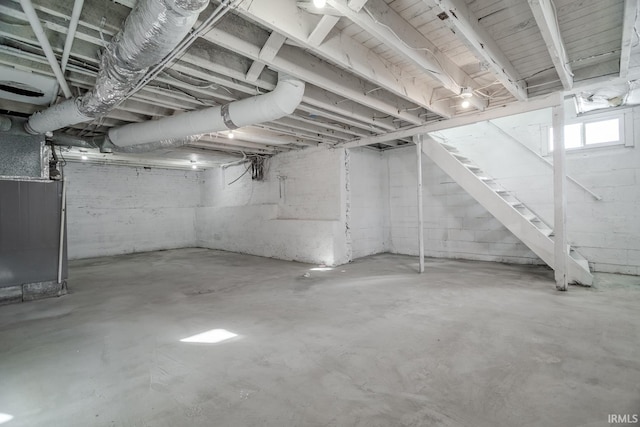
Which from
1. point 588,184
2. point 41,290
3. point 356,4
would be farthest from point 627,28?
point 41,290

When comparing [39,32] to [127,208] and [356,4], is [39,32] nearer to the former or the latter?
[356,4]

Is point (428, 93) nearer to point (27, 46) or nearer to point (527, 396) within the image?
point (527, 396)

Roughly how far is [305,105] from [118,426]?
3232mm

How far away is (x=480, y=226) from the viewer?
530cm

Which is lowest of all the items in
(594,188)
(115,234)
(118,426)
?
(118,426)

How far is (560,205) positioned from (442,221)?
2.39 metres

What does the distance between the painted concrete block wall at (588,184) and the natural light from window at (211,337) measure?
16.1ft

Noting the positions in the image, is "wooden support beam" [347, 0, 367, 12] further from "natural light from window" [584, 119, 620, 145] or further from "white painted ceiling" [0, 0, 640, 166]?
"natural light from window" [584, 119, 620, 145]

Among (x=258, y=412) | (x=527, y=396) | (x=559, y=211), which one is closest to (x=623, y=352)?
(x=527, y=396)

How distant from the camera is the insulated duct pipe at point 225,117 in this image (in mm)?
2828

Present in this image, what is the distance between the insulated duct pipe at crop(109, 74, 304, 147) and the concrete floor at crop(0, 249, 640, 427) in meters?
1.98

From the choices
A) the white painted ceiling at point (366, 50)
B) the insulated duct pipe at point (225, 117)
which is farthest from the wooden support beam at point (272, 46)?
the insulated duct pipe at point (225, 117)

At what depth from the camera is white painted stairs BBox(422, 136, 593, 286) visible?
369 cm

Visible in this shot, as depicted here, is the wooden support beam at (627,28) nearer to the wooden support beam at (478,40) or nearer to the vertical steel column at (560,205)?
the vertical steel column at (560,205)
